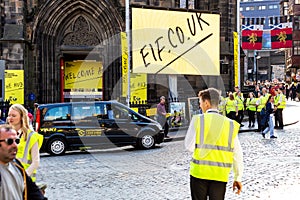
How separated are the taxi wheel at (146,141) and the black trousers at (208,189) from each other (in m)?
9.67

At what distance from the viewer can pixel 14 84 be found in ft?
67.4

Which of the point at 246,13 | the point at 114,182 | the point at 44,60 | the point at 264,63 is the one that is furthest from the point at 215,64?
the point at 246,13

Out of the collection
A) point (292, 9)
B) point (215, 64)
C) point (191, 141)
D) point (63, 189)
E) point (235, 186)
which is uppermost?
point (292, 9)

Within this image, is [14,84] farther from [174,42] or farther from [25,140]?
[25,140]

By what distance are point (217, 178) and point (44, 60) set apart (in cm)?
1805

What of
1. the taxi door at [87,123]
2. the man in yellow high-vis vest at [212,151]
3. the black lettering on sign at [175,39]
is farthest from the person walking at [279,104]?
the man in yellow high-vis vest at [212,151]

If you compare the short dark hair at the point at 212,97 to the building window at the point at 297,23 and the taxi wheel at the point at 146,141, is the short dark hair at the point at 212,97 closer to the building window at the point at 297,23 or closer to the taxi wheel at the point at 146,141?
the taxi wheel at the point at 146,141

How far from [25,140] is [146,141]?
9.45m

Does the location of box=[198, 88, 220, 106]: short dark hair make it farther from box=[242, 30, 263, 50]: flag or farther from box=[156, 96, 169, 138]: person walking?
box=[242, 30, 263, 50]: flag

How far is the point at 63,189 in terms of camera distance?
8.41m

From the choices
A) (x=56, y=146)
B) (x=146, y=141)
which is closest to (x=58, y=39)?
(x=56, y=146)

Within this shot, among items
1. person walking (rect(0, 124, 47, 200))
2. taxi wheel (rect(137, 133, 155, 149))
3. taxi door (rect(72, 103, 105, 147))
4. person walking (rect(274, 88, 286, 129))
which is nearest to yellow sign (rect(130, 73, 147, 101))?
person walking (rect(274, 88, 286, 129))

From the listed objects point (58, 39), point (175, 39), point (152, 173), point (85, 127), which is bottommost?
point (152, 173)

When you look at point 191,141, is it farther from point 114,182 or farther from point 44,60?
point 44,60
